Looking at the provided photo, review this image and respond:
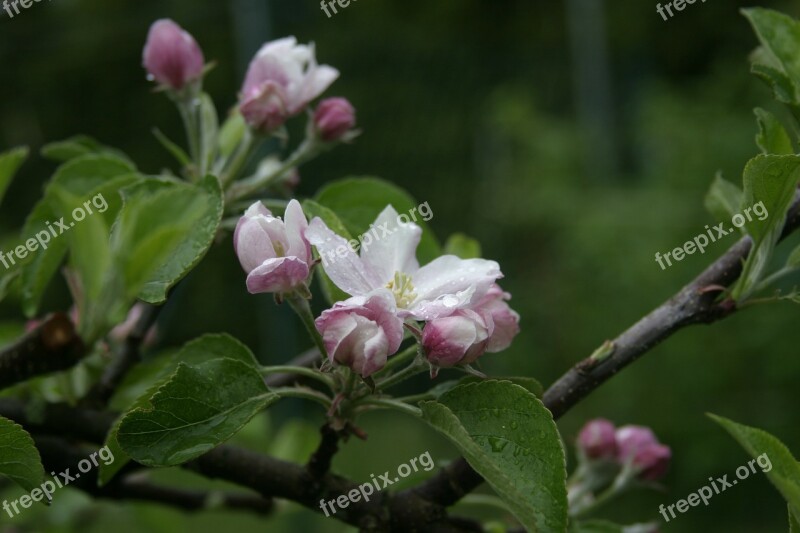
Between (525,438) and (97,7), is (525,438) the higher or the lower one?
the lower one

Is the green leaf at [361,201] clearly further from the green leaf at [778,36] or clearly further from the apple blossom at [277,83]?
the green leaf at [778,36]

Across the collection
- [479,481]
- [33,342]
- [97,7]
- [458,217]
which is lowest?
[458,217]

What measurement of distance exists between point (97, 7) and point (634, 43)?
250 cm

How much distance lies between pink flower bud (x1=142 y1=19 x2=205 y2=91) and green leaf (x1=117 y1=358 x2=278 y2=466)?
27 centimetres

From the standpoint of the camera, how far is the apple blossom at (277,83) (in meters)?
0.59

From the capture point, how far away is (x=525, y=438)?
0.42 meters

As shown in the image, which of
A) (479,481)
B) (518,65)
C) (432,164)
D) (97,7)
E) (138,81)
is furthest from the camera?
(518,65)

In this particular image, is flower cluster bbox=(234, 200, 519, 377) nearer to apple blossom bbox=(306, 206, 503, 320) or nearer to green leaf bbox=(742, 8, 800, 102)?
Answer: apple blossom bbox=(306, 206, 503, 320)

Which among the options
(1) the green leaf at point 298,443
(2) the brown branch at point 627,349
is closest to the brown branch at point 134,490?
(1) the green leaf at point 298,443

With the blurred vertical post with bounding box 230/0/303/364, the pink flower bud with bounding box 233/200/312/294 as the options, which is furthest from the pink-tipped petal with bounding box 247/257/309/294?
the blurred vertical post with bounding box 230/0/303/364

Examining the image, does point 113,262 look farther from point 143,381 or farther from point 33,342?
point 143,381

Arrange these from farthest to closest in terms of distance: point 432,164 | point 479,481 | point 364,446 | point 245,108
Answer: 1. point 432,164
2. point 364,446
3. point 245,108
4. point 479,481

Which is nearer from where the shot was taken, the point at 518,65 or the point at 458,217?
the point at 458,217

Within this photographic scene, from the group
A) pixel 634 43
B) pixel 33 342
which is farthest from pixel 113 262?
pixel 634 43
